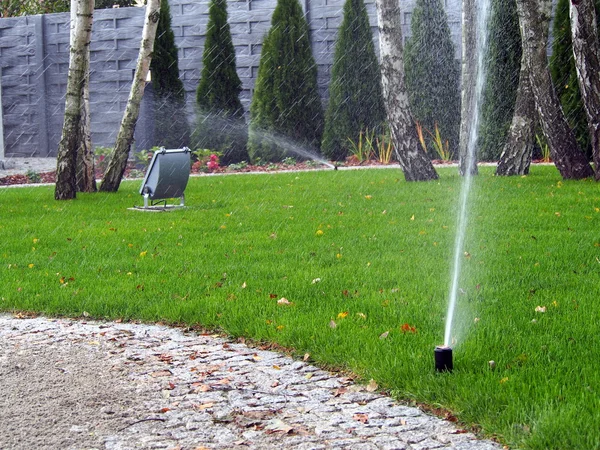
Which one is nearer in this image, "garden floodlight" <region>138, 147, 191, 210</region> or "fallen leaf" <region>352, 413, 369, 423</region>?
"fallen leaf" <region>352, 413, 369, 423</region>

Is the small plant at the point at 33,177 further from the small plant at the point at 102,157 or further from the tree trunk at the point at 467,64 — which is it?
the tree trunk at the point at 467,64

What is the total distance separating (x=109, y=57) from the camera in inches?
763

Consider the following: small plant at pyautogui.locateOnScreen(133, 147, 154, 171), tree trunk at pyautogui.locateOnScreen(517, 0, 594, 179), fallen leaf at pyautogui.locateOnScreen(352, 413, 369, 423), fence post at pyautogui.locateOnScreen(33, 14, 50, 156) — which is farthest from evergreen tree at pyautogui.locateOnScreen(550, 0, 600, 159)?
fence post at pyautogui.locateOnScreen(33, 14, 50, 156)

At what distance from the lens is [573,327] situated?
4.18 meters

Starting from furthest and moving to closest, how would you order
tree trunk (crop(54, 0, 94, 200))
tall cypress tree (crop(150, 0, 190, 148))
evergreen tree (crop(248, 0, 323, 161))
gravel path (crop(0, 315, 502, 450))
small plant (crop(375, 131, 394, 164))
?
tall cypress tree (crop(150, 0, 190, 148))
evergreen tree (crop(248, 0, 323, 161))
small plant (crop(375, 131, 394, 164))
tree trunk (crop(54, 0, 94, 200))
gravel path (crop(0, 315, 502, 450))

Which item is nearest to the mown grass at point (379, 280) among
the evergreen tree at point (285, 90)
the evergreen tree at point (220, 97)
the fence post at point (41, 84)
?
the evergreen tree at point (285, 90)

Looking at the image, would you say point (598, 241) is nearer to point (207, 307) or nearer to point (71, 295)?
point (207, 307)

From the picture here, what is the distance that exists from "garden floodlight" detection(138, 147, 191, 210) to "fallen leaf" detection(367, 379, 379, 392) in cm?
576

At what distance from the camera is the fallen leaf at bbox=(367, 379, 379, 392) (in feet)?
11.7

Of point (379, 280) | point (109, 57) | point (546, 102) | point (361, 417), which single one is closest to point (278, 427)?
point (361, 417)

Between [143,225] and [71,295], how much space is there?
2956 mm

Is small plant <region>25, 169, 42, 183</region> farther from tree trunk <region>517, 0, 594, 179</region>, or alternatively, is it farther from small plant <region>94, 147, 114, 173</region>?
tree trunk <region>517, 0, 594, 179</region>

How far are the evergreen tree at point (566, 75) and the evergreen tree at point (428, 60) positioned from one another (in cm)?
228

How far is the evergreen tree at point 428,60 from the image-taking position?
15.6 m
